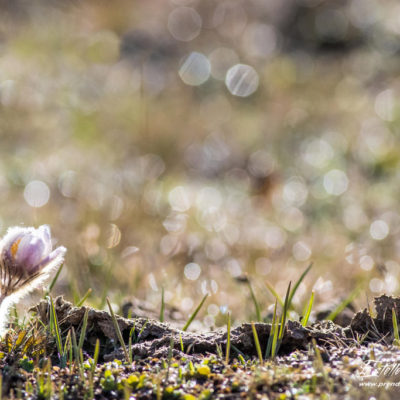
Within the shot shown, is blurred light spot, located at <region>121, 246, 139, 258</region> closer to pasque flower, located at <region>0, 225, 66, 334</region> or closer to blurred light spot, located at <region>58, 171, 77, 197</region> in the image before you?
blurred light spot, located at <region>58, 171, 77, 197</region>

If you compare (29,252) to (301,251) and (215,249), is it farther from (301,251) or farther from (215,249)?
(301,251)

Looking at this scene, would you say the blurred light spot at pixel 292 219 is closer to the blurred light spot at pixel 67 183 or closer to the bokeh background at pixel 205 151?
the bokeh background at pixel 205 151

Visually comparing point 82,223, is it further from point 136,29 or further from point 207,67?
point 136,29

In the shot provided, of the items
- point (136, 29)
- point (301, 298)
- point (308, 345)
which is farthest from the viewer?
point (136, 29)

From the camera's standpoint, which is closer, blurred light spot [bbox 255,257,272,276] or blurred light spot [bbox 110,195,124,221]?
blurred light spot [bbox 255,257,272,276]

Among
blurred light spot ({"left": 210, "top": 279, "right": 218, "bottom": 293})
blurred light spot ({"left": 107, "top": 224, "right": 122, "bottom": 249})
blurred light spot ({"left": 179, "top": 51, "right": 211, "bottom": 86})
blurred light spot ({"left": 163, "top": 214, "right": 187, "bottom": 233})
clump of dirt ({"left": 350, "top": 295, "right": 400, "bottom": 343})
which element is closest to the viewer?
clump of dirt ({"left": 350, "top": 295, "right": 400, "bottom": 343})

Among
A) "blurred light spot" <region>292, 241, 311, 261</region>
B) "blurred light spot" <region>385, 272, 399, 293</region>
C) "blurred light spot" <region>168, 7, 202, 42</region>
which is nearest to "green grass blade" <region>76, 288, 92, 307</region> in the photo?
"blurred light spot" <region>385, 272, 399, 293</region>

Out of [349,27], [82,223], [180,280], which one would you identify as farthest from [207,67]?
[180,280]
